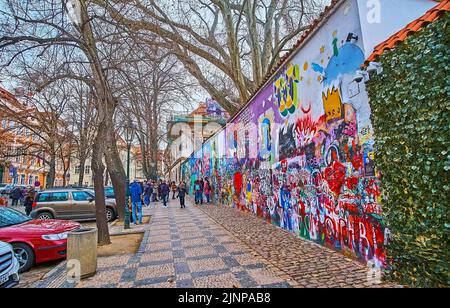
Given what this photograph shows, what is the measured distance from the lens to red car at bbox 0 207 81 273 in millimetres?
5977

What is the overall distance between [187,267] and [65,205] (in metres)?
9.52

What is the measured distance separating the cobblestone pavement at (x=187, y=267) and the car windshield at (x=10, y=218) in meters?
2.61

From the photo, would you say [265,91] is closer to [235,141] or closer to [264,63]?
[235,141]

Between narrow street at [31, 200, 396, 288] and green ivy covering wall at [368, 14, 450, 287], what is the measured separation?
2.96 feet

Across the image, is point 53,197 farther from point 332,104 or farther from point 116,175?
point 332,104

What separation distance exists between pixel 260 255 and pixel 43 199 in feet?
35.6

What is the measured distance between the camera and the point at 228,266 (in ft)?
16.7

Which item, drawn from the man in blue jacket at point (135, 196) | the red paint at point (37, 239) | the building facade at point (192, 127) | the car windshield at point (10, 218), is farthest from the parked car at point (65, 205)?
the building facade at point (192, 127)

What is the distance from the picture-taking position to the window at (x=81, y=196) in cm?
1237

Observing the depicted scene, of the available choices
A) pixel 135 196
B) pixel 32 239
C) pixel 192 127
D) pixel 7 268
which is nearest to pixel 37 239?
pixel 32 239

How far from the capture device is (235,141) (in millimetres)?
14508

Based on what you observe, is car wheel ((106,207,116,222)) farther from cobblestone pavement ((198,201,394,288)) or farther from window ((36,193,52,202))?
cobblestone pavement ((198,201,394,288))

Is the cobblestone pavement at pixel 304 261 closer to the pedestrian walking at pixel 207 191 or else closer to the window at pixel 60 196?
the window at pixel 60 196
